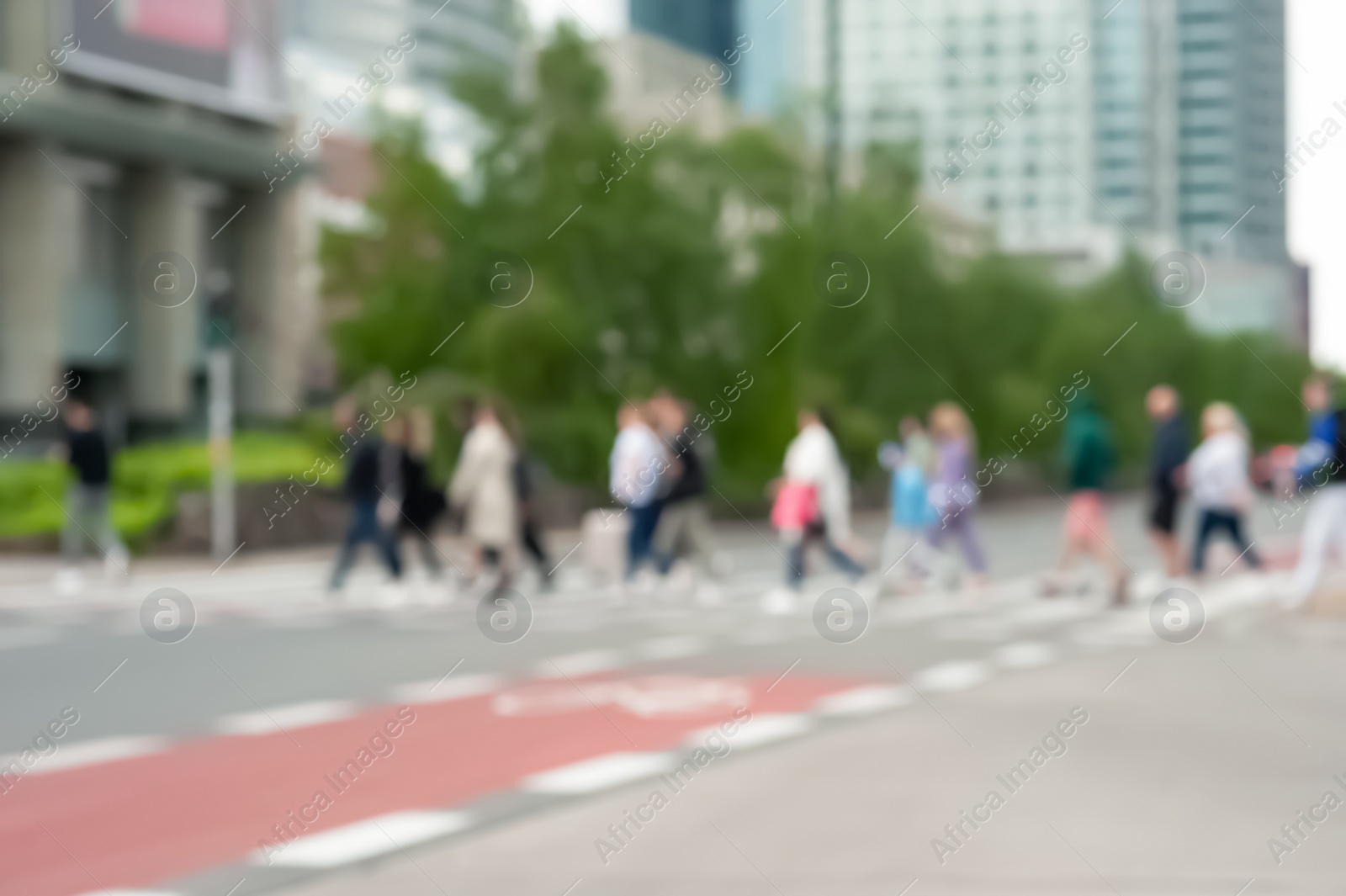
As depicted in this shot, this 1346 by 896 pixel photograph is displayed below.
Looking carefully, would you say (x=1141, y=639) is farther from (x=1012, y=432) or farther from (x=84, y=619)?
(x=1012, y=432)

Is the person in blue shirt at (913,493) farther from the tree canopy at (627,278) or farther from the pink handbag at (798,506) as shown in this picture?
the tree canopy at (627,278)

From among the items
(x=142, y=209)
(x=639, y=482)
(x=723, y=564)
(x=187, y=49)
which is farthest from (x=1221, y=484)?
(x=187, y=49)

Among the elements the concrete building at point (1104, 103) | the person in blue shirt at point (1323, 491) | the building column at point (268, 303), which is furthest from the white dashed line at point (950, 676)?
the concrete building at point (1104, 103)

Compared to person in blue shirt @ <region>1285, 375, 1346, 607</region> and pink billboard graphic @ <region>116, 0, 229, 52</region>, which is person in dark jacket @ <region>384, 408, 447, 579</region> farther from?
pink billboard graphic @ <region>116, 0, 229, 52</region>

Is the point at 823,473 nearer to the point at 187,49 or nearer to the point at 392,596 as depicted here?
the point at 392,596

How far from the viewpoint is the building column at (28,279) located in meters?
34.6

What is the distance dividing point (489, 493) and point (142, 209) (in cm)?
2368

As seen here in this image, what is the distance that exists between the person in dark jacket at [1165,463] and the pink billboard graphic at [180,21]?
83.9 feet

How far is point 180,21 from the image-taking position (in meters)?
38.9

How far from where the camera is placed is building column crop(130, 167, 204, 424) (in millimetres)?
38312

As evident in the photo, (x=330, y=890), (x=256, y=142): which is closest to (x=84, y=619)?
(x=330, y=890)

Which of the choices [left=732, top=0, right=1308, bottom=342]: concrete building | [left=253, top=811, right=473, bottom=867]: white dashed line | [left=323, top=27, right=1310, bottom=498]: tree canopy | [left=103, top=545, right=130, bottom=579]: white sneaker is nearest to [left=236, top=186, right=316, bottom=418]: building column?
[left=323, top=27, right=1310, bottom=498]: tree canopy

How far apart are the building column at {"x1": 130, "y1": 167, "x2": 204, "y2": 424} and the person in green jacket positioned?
24787 millimetres

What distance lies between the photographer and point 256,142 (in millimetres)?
40906
